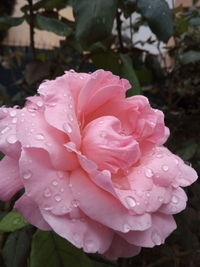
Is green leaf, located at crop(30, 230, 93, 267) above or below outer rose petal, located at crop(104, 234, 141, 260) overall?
below

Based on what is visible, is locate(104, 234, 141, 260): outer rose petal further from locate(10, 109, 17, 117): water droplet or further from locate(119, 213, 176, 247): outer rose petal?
locate(10, 109, 17, 117): water droplet

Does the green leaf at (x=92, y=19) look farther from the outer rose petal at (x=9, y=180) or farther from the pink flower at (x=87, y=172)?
the outer rose petal at (x=9, y=180)

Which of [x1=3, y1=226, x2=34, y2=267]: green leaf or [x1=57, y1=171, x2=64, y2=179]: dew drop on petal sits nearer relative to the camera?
[x1=57, y1=171, x2=64, y2=179]: dew drop on petal

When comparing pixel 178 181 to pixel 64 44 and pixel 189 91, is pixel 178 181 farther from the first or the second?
pixel 189 91

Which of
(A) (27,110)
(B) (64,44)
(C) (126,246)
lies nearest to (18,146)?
(A) (27,110)

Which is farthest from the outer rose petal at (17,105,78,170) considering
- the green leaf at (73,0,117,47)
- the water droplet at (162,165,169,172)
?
the green leaf at (73,0,117,47)

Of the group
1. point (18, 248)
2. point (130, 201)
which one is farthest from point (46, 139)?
point (18, 248)

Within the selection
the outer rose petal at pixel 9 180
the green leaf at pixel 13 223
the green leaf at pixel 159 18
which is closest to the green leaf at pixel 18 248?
the green leaf at pixel 13 223

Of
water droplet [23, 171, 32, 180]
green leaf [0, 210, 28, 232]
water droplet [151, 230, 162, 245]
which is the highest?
water droplet [23, 171, 32, 180]
